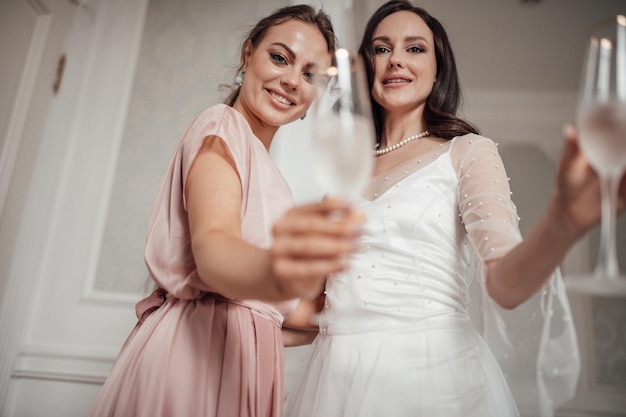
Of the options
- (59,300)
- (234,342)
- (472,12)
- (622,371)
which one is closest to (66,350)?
(59,300)

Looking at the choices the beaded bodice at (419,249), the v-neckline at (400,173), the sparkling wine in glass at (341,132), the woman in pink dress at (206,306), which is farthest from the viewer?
the v-neckline at (400,173)

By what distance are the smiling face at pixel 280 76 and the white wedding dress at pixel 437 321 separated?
0.91 feet

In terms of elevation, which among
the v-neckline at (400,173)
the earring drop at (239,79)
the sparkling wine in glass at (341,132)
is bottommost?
the sparkling wine in glass at (341,132)

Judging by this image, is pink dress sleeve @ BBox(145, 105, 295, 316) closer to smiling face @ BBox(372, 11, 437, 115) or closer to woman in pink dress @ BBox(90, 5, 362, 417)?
woman in pink dress @ BBox(90, 5, 362, 417)

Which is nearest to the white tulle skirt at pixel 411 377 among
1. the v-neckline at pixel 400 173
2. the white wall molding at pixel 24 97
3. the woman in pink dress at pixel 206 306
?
the woman in pink dress at pixel 206 306

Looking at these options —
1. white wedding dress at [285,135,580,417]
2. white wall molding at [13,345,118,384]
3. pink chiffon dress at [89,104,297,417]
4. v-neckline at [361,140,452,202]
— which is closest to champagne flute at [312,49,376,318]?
pink chiffon dress at [89,104,297,417]

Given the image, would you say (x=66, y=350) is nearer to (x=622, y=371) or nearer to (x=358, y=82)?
(x=358, y=82)

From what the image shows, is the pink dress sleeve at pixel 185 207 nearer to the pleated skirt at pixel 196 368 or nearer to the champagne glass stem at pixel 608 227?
the pleated skirt at pixel 196 368

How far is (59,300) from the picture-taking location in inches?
66.1

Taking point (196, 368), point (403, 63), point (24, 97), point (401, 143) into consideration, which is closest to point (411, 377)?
point (196, 368)

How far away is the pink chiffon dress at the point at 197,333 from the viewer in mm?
759

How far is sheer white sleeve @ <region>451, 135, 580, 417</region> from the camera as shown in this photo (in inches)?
31.8

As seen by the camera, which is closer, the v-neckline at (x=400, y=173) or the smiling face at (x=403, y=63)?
the v-neckline at (x=400, y=173)

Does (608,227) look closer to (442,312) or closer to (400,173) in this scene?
(442,312)
